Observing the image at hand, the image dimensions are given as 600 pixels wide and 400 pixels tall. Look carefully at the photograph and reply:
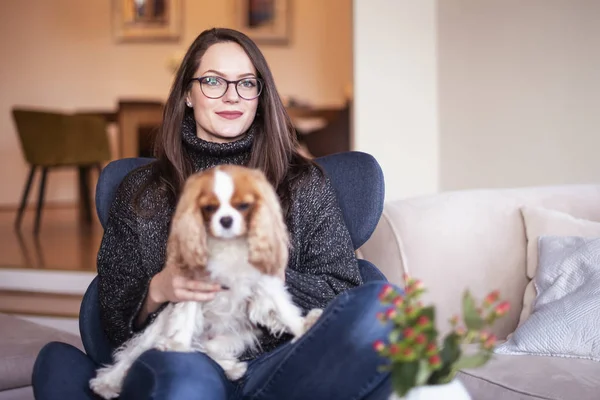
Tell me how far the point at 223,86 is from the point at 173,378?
807 mm

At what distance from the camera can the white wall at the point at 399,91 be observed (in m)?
3.64

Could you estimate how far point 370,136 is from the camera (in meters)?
3.71

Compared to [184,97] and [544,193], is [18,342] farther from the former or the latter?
[544,193]

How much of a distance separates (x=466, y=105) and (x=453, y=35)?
12.6 inches

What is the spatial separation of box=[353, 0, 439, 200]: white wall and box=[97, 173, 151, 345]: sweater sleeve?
71.8 inches

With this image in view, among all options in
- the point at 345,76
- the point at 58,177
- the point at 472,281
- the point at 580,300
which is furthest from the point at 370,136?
the point at 58,177

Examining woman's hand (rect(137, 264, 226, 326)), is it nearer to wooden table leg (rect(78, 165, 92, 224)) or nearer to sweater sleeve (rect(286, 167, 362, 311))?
sweater sleeve (rect(286, 167, 362, 311))

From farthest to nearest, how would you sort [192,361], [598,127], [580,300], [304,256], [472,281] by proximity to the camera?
[598,127]
[472,281]
[580,300]
[304,256]
[192,361]

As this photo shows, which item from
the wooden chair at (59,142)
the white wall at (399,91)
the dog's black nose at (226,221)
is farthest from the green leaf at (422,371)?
the wooden chair at (59,142)

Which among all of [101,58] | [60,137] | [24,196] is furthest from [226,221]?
[101,58]

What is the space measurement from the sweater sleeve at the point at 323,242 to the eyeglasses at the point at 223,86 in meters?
0.27

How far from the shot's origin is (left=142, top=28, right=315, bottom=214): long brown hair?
2102mm

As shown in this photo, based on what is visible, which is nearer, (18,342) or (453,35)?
(18,342)

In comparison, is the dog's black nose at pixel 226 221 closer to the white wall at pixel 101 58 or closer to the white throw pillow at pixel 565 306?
the white throw pillow at pixel 565 306
